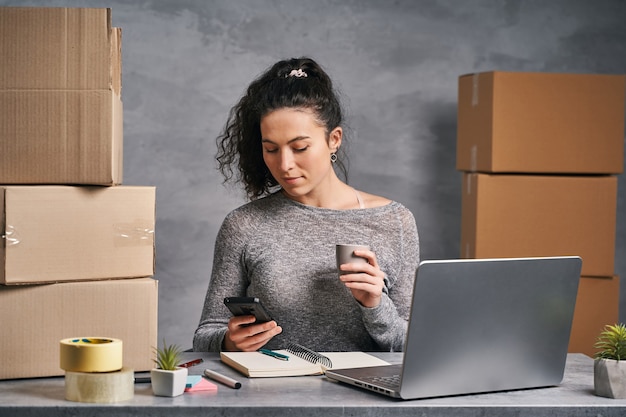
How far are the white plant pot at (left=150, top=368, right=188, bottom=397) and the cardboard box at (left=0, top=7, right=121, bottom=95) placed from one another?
50 cm

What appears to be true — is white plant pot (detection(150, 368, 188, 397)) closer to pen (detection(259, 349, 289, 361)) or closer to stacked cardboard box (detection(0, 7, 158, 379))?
stacked cardboard box (detection(0, 7, 158, 379))

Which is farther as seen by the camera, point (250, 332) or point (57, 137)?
point (250, 332)

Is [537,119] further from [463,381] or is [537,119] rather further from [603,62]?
[463,381]

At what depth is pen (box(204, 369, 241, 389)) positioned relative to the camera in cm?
140

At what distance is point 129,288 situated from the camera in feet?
4.92

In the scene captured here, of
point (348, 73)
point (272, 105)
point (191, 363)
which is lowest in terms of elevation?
point (191, 363)

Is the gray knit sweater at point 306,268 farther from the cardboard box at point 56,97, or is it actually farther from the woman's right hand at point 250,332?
the cardboard box at point 56,97

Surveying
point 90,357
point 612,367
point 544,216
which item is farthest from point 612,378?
point 544,216

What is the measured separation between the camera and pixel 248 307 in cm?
174

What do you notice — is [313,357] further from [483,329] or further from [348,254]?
[483,329]

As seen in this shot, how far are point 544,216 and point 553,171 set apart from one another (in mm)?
168

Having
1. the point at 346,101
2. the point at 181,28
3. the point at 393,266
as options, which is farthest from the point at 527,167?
the point at 181,28

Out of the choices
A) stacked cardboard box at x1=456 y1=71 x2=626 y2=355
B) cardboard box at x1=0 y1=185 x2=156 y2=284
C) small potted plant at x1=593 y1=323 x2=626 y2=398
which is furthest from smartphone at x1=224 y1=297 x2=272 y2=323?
stacked cardboard box at x1=456 y1=71 x2=626 y2=355

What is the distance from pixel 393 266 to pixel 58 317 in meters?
0.94
